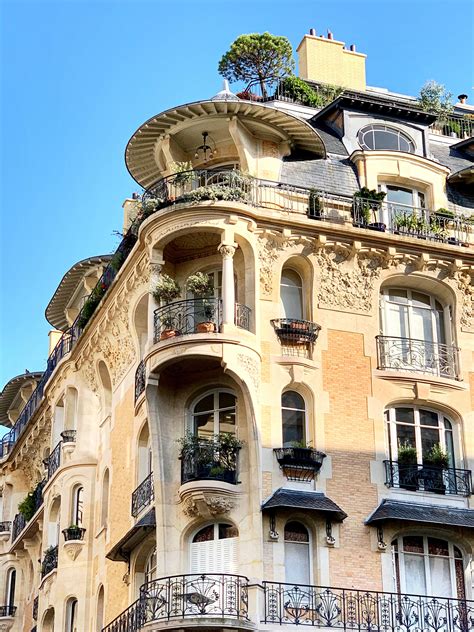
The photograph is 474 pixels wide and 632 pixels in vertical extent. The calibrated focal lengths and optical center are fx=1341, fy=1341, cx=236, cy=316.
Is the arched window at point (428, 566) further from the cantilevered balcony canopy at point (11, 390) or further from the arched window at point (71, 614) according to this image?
the cantilevered balcony canopy at point (11, 390)

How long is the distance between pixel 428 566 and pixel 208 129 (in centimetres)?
1088

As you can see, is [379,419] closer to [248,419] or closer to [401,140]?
[248,419]

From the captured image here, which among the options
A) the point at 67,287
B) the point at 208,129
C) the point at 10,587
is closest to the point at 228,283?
the point at 208,129

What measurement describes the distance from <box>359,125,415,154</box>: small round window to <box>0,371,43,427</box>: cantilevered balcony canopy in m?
16.7

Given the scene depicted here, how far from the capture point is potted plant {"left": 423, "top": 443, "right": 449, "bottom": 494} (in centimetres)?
2780

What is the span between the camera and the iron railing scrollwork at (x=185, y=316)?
2780 cm

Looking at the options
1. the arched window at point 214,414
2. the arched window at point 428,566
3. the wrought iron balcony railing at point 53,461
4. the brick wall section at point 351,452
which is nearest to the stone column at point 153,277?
the arched window at point 214,414

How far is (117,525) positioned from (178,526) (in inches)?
176

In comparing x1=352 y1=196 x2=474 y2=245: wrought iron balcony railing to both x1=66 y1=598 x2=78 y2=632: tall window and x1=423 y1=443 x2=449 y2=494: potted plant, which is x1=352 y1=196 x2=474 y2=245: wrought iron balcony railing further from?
x1=66 y1=598 x2=78 y2=632: tall window

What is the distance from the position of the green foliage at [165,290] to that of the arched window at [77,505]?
8180 mm

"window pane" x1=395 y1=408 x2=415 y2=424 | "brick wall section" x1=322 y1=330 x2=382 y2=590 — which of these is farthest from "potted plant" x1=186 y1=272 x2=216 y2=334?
"window pane" x1=395 y1=408 x2=415 y2=424

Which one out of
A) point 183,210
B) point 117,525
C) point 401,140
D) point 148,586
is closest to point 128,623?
point 148,586

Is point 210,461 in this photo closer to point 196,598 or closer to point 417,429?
point 196,598

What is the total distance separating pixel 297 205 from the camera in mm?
29938
